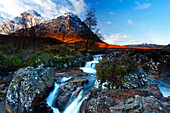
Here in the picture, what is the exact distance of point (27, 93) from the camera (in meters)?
5.83

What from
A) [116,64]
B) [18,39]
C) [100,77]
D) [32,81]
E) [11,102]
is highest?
[18,39]

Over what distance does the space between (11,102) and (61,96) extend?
3.12 m

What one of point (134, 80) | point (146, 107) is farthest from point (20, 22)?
point (146, 107)

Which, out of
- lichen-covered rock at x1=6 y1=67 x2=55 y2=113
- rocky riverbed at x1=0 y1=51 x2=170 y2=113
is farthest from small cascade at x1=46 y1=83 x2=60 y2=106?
lichen-covered rock at x1=6 y1=67 x2=55 y2=113

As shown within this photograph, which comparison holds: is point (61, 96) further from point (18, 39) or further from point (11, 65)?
point (18, 39)

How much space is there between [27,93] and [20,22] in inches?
996

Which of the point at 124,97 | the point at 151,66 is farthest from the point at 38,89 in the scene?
the point at 151,66

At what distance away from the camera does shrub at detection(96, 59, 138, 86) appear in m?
5.28

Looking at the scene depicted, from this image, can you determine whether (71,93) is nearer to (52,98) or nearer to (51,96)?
(52,98)

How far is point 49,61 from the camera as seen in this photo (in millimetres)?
15266

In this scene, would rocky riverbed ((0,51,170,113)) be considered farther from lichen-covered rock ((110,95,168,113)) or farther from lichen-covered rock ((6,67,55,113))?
lichen-covered rock ((110,95,168,113))

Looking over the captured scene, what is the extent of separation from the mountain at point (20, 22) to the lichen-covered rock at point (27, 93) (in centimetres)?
2227

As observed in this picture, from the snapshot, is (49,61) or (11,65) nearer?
(11,65)

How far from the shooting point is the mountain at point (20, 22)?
2180cm
